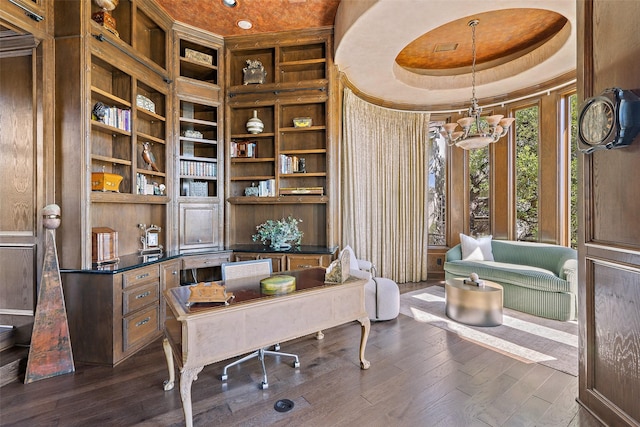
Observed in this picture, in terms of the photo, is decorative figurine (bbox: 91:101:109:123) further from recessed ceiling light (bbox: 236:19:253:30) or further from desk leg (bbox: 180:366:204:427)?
desk leg (bbox: 180:366:204:427)

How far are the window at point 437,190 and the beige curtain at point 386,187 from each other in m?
0.33

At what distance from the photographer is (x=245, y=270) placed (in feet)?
7.77

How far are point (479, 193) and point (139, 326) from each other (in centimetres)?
543

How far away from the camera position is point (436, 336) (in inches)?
118

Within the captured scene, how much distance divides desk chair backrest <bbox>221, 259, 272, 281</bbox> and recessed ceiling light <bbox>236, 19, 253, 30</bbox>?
9.63 ft

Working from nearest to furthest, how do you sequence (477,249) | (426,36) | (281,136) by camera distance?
(426,36) → (281,136) → (477,249)

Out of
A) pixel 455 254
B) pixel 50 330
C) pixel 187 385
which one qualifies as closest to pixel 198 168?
pixel 50 330

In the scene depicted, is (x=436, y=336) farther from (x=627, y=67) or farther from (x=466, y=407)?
(x=627, y=67)

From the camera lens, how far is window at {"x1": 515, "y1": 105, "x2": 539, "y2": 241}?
15.6 ft

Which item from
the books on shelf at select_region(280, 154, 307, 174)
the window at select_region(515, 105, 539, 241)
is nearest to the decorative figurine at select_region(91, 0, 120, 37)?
the books on shelf at select_region(280, 154, 307, 174)

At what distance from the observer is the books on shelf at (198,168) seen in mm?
3639

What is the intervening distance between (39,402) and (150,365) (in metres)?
0.67

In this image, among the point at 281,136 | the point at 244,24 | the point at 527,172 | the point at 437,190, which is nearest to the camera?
the point at 244,24

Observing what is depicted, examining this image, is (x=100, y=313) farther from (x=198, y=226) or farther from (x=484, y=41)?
(x=484, y=41)
